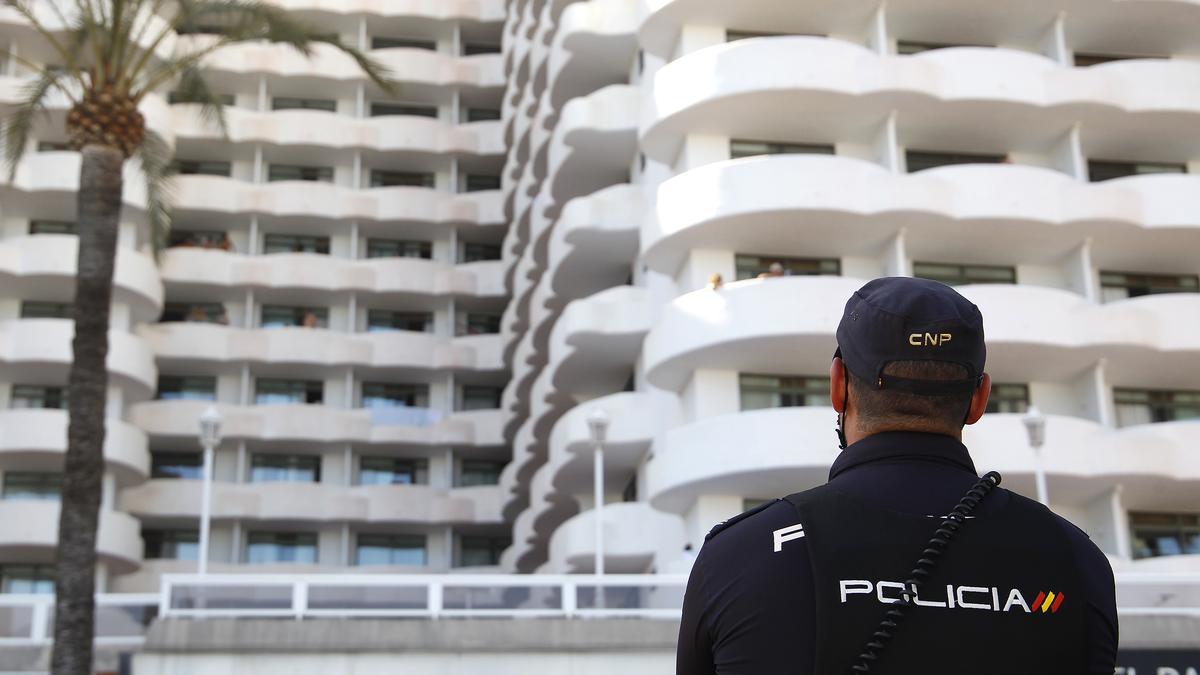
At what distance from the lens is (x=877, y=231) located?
34750 millimetres

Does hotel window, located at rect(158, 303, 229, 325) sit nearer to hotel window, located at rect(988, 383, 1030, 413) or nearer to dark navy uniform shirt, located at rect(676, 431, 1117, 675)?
hotel window, located at rect(988, 383, 1030, 413)

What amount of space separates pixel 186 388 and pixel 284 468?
450 cm

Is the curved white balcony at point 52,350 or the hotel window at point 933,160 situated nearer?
the hotel window at point 933,160

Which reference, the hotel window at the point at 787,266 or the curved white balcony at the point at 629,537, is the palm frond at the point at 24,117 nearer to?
the hotel window at the point at 787,266

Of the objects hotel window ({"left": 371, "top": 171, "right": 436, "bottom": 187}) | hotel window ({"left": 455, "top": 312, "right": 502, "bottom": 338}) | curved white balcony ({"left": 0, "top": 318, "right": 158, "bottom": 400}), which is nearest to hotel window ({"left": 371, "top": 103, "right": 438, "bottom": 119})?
hotel window ({"left": 371, "top": 171, "right": 436, "bottom": 187})

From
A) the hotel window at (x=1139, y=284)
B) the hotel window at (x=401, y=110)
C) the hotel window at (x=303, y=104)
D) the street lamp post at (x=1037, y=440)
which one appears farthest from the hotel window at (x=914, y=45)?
the hotel window at (x=303, y=104)

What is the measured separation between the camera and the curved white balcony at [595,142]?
39562 mm

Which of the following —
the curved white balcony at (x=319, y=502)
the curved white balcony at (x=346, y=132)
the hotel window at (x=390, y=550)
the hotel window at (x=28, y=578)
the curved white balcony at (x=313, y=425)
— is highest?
the curved white balcony at (x=346, y=132)

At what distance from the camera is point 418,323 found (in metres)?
58.3

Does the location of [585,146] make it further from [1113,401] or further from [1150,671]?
[1150,671]

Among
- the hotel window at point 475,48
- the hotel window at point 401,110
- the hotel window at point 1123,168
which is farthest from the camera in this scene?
the hotel window at point 475,48

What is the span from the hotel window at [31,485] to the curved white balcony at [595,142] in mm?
17921

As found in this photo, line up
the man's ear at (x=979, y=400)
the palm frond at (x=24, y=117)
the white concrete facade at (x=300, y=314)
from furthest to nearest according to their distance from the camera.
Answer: the white concrete facade at (x=300, y=314) < the palm frond at (x=24, y=117) < the man's ear at (x=979, y=400)

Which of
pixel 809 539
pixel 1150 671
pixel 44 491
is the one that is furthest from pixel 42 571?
pixel 809 539
